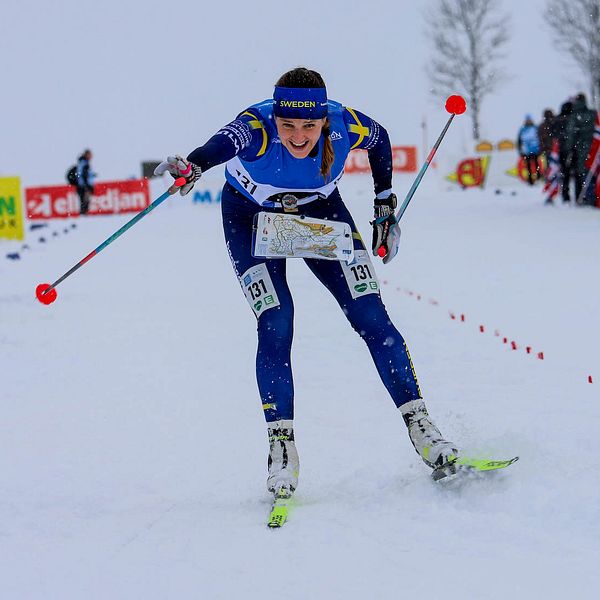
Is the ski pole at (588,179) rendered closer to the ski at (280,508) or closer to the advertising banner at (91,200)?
the ski at (280,508)

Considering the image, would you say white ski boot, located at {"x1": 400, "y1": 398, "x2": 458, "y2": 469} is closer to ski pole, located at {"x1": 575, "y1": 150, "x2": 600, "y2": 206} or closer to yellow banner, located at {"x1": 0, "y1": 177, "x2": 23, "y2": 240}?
ski pole, located at {"x1": 575, "y1": 150, "x2": 600, "y2": 206}

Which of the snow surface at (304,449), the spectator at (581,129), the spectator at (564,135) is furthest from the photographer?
the spectator at (564,135)

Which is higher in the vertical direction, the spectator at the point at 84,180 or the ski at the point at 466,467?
the spectator at the point at 84,180

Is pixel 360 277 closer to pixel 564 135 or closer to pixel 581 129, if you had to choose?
pixel 581 129

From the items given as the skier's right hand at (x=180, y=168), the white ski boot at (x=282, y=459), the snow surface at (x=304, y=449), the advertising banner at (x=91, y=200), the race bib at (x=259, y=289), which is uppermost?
the skier's right hand at (x=180, y=168)

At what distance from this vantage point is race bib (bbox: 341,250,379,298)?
13.4 ft

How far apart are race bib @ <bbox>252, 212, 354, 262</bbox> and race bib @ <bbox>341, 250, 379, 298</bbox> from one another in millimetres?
43

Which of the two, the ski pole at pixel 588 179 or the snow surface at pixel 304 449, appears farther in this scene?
the ski pole at pixel 588 179

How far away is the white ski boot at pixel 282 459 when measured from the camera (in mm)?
3832

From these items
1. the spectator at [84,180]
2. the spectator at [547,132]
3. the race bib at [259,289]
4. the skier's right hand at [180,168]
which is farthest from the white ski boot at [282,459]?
the spectator at [84,180]

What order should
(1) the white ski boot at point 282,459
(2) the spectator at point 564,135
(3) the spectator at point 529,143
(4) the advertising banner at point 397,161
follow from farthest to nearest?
(4) the advertising banner at point 397,161 < (3) the spectator at point 529,143 < (2) the spectator at point 564,135 < (1) the white ski boot at point 282,459

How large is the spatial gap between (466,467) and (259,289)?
3.73ft

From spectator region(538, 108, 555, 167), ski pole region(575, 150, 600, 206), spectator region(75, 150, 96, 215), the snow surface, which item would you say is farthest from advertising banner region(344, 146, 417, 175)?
the snow surface

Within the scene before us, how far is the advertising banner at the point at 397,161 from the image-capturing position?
3089 centimetres
